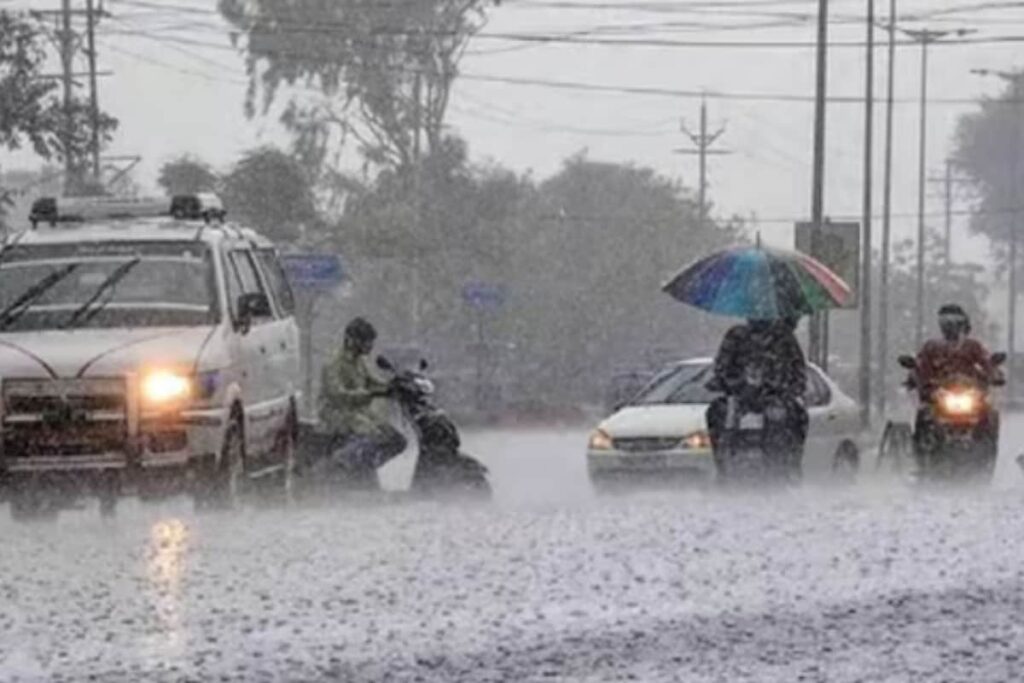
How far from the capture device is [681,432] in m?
24.5

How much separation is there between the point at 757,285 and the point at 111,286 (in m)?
6.30

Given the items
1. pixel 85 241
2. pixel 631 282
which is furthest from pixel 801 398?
pixel 631 282

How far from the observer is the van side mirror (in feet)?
64.7

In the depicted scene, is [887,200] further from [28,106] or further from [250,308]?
[250,308]

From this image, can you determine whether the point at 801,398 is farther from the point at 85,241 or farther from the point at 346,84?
the point at 346,84

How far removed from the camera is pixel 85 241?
20219 mm

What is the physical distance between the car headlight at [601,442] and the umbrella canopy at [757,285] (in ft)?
4.44

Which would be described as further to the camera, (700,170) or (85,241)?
(700,170)

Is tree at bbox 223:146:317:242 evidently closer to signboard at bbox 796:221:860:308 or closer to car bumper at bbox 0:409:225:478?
signboard at bbox 796:221:860:308

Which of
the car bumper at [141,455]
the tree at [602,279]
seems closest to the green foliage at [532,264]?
the tree at [602,279]

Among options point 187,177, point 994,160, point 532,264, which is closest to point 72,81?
point 187,177

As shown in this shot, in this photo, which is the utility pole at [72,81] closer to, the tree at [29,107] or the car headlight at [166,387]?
the tree at [29,107]

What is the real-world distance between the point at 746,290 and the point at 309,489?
4222mm

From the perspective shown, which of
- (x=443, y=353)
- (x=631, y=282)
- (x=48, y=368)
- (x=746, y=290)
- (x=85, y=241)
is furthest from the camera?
(x=631, y=282)
